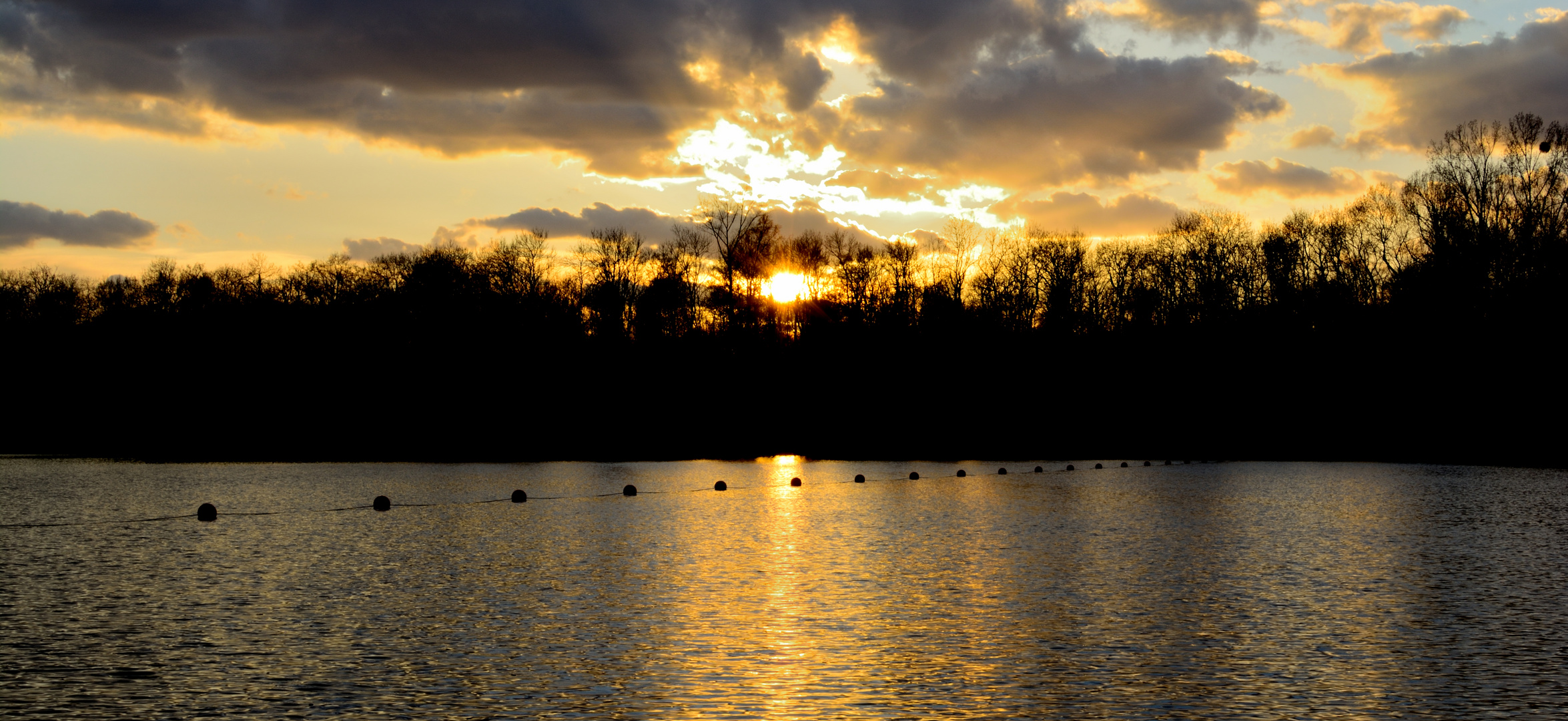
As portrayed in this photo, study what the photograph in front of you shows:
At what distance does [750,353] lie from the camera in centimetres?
6619

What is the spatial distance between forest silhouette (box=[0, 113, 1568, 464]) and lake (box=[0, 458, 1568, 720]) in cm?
4300

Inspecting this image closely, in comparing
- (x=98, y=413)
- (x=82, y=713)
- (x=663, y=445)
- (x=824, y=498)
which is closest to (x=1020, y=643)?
(x=82, y=713)

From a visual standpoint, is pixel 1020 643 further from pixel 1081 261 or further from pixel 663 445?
pixel 1081 261

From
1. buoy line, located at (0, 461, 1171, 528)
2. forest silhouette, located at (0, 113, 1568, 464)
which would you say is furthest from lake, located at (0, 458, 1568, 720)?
forest silhouette, located at (0, 113, 1568, 464)

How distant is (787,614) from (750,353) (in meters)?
57.0

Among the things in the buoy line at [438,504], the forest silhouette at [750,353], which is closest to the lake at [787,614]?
the buoy line at [438,504]

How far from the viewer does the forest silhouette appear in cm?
6272

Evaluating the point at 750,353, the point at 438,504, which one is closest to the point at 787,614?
the point at 438,504

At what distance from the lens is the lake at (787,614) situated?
21.3 feet

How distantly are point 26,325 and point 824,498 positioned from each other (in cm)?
6611

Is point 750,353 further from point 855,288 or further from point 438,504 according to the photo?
point 438,504

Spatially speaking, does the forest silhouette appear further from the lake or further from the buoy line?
the lake

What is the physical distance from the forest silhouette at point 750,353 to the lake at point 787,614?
141 ft

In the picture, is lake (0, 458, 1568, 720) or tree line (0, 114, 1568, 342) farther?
tree line (0, 114, 1568, 342)
